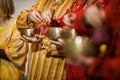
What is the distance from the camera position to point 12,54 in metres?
1.83

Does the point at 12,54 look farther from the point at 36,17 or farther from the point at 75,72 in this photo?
the point at 75,72

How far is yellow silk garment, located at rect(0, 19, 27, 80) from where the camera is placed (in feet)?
5.99

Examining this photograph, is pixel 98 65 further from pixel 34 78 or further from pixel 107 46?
pixel 34 78

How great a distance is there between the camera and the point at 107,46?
27.5 inches

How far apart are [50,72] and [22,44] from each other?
1.40 ft

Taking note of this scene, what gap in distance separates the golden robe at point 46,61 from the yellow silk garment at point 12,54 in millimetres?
293

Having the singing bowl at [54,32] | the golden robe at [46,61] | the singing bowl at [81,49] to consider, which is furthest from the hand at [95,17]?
the golden robe at [46,61]

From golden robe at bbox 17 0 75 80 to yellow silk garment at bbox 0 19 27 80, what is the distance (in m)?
0.29

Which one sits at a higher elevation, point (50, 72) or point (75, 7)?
point (75, 7)

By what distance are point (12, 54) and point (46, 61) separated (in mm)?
448

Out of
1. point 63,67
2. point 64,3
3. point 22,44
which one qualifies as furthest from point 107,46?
point 22,44

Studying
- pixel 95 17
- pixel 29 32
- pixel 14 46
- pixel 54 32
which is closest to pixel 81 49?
pixel 95 17

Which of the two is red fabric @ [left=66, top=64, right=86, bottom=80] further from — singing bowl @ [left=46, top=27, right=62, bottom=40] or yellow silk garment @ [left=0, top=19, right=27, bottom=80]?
yellow silk garment @ [left=0, top=19, right=27, bottom=80]

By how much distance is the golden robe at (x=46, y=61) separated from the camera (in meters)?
1.42
